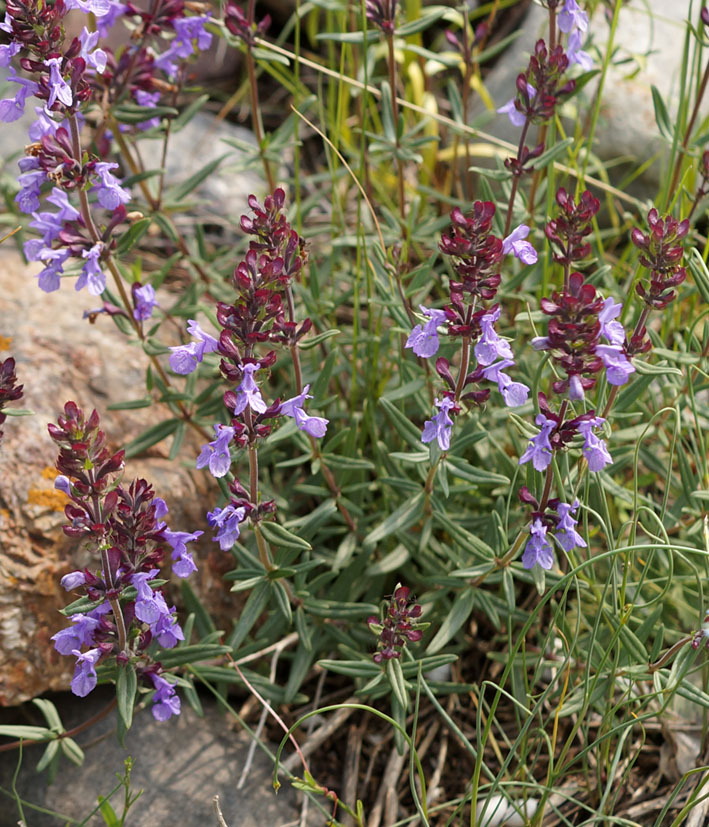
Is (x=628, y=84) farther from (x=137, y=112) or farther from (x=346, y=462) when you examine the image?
(x=346, y=462)

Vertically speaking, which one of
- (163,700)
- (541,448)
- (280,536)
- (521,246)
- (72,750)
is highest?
(521,246)

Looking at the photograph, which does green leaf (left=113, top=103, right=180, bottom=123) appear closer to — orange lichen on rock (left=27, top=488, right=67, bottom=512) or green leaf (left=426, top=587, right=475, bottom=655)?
orange lichen on rock (left=27, top=488, right=67, bottom=512)

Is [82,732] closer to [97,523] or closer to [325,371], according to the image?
[97,523]

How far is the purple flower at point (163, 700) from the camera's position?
2.77 meters

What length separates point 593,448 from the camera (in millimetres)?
2383

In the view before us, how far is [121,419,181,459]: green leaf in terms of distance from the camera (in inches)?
140

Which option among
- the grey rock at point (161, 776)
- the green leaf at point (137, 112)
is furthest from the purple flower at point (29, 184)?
the grey rock at point (161, 776)

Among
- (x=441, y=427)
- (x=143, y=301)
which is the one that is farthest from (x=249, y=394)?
(x=143, y=301)

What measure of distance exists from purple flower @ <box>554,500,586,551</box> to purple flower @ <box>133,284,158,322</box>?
1705 mm

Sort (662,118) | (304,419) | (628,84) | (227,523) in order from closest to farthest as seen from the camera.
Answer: (304,419), (227,523), (662,118), (628,84)

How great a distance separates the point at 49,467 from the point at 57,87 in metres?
1.43

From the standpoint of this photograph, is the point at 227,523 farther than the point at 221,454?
Yes

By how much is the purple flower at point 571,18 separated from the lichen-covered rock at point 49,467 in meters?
2.05

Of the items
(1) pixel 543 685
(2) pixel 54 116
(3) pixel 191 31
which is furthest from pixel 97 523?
(3) pixel 191 31
